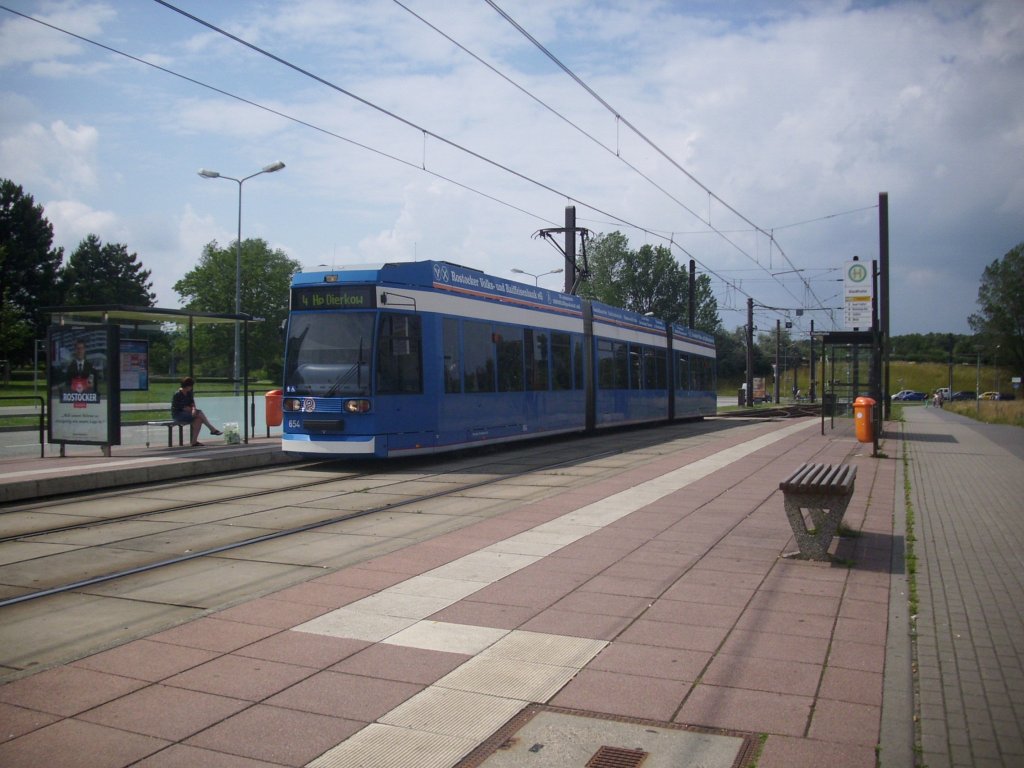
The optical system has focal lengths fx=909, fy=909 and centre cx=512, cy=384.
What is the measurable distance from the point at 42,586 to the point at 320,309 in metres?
8.47

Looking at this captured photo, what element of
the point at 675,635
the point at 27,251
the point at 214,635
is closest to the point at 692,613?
the point at 675,635

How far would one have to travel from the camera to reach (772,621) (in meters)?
6.22

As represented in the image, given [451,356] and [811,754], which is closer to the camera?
[811,754]

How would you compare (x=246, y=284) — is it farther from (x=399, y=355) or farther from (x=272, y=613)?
(x=272, y=613)

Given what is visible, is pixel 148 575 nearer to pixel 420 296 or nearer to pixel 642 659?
pixel 642 659

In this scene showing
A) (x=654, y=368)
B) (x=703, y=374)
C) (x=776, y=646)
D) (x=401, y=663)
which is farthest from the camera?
(x=703, y=374)

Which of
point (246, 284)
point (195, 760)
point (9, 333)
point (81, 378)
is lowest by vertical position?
point (195, 760)

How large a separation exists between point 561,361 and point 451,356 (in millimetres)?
5499

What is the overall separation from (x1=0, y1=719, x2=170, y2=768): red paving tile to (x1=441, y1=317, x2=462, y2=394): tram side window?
40.0ft

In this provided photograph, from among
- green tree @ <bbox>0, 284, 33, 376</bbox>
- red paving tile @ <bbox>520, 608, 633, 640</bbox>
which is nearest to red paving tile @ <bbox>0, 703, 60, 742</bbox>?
red paving tile @ <bbox>520, 608, 633, 640</bbox>

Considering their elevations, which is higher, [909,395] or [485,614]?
[909,395]

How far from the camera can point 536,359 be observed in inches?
796

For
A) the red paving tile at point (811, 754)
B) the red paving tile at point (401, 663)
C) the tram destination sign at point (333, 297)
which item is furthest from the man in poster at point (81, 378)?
the red paving tile at point (811, 754)

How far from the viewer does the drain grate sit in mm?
4012
